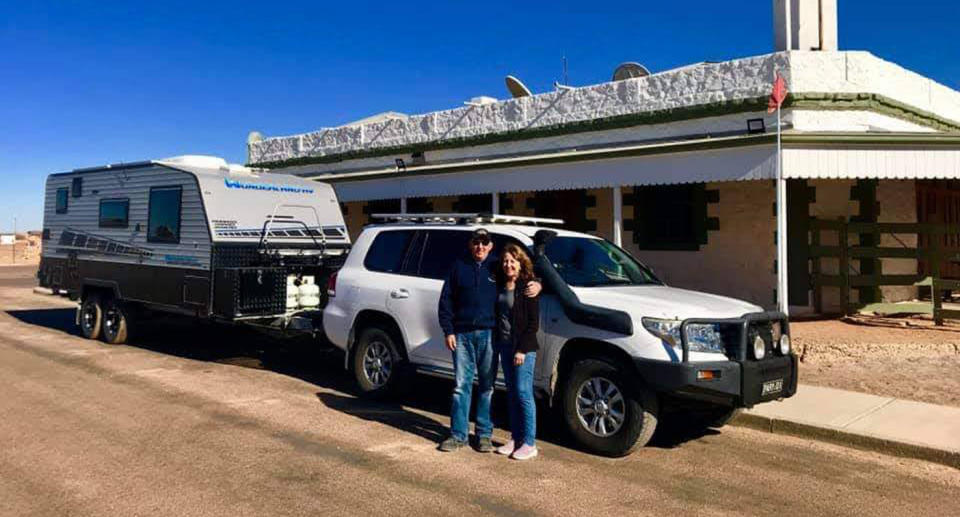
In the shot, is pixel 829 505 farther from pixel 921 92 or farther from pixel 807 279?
pixel 921 92

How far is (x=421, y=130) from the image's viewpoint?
63.2ft

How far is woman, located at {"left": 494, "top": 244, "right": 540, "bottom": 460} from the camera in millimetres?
5695

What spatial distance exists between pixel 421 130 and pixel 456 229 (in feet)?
40.2

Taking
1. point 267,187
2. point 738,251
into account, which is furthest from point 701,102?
point 267,187

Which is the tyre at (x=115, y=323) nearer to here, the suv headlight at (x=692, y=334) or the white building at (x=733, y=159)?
the white building at (x=733, y=159)

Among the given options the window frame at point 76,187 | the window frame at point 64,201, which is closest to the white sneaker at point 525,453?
the window frame at point 76,187

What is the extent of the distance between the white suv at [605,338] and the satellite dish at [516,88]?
11.1m

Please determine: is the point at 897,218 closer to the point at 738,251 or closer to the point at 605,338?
the point at 738,251

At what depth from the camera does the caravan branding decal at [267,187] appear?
412 inches

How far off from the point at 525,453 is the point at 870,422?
11.2 feet

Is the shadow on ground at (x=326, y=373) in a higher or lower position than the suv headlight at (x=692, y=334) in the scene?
lower

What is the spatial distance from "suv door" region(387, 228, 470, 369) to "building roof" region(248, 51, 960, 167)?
8.16 meters

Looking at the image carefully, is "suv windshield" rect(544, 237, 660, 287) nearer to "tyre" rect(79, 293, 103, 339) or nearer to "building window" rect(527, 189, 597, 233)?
"tyre" rect(79, 293, 103, 339)

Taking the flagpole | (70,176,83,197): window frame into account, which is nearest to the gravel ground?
the flagpole
